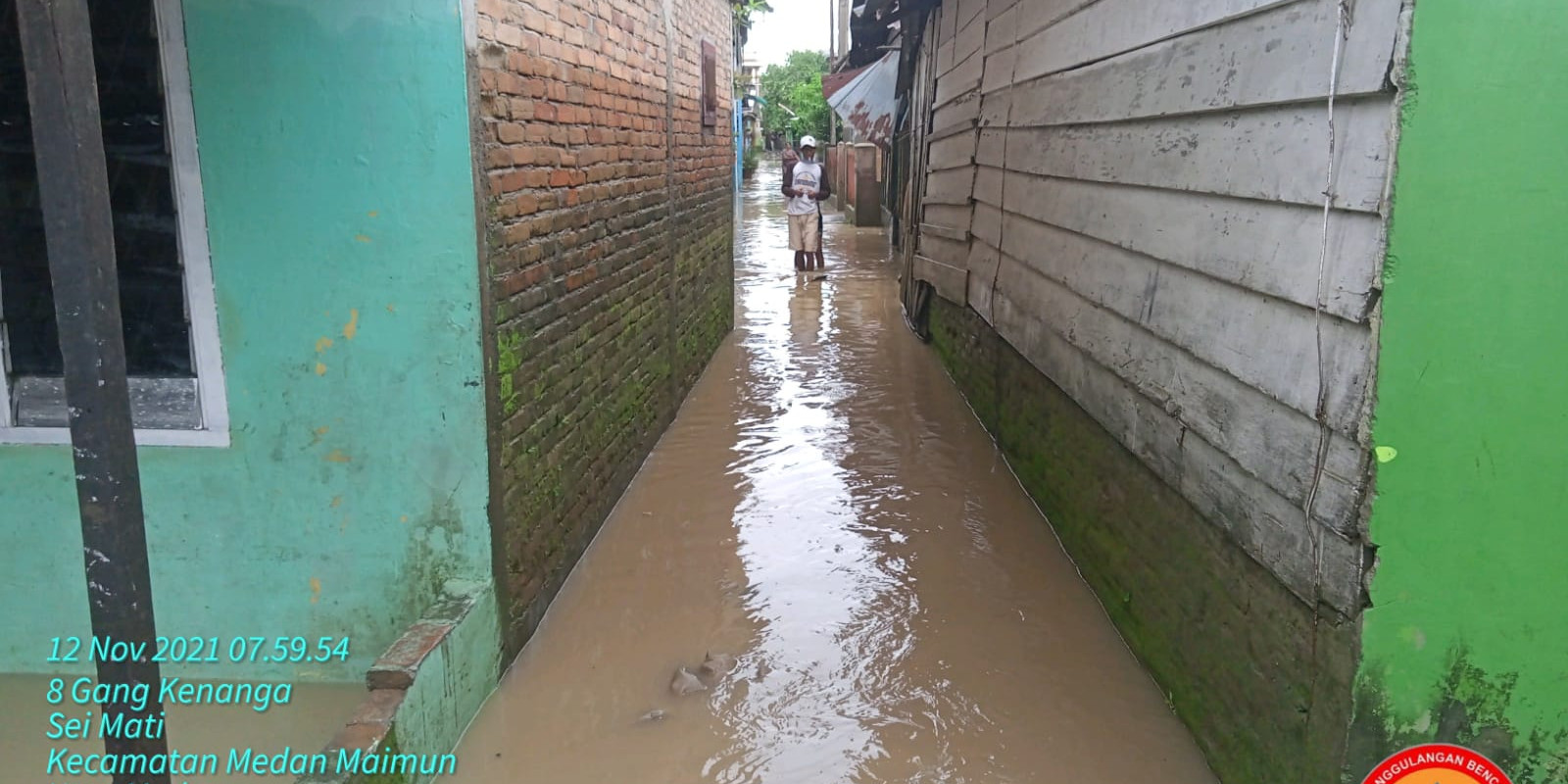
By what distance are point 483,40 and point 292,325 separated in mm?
1126

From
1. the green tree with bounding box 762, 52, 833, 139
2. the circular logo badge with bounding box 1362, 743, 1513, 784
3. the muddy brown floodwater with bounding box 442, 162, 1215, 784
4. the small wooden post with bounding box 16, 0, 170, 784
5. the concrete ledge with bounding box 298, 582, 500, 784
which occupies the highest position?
the green tree with bounding box 762, 52, 833, 139

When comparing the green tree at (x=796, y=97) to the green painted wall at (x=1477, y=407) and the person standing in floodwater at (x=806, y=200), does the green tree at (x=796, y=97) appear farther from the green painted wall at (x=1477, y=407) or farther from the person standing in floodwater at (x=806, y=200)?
the green painted wall at (x=1477, y=407)

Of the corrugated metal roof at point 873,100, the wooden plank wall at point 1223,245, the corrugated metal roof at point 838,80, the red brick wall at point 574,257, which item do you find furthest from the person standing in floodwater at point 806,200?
the wooden plank wall at point 1223,245

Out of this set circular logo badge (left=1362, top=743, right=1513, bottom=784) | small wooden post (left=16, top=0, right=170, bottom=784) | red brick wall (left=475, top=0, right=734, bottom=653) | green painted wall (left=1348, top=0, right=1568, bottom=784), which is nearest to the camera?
small wooden post (left=16, top=0, right=170, bottom=784)

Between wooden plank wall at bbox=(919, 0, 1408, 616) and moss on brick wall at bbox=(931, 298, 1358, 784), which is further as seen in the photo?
moss on brick wall at bbox=(931, 298, 1358, 784)

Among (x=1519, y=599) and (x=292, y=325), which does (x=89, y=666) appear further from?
(x=1519, y=599)

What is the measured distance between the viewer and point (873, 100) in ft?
44.4

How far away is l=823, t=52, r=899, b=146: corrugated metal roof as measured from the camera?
13297 mm

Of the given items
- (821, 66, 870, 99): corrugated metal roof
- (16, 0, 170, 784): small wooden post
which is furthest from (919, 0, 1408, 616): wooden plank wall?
(821, 66, 870, 99): corrugated metal roof

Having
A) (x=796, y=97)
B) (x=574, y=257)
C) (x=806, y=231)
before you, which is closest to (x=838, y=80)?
(x=806, y=231)

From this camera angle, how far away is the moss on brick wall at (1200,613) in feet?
8.70

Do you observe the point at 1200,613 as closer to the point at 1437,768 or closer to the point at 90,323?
the point at 1437,768

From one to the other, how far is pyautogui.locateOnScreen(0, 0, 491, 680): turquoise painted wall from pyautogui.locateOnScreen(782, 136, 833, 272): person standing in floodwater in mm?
10150

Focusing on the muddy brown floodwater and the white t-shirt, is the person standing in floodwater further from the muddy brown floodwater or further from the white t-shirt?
the muddy brown floodwater
